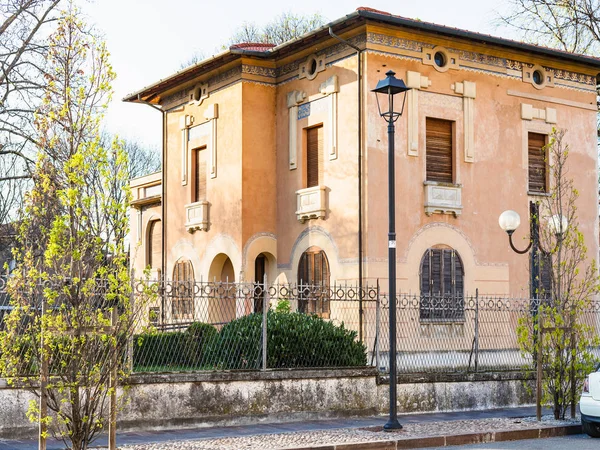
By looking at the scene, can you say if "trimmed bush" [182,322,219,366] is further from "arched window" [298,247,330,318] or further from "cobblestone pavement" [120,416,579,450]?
"arched window" [298,247,330,318]

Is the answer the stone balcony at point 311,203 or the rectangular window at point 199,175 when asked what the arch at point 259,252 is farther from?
the rectangular window at point 199,175

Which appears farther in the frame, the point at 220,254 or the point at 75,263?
the point at 220,254

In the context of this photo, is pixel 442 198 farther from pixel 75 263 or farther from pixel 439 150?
pixel 75 263

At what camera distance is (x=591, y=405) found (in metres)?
13.2

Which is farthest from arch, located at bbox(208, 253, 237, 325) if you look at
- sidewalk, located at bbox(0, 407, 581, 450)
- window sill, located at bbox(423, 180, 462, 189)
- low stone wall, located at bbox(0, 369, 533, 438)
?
window sill, located at bbox(423, 180, 462, 189)

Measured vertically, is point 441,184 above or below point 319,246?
above

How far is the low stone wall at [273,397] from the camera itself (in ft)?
41.6

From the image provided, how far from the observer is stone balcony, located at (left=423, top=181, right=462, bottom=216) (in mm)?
20953

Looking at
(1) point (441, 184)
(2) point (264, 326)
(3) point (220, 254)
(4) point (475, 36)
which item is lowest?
(2) point (264, 326)

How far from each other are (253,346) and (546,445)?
181 inches

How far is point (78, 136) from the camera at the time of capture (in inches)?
372

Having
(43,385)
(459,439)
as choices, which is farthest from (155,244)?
(43,385)

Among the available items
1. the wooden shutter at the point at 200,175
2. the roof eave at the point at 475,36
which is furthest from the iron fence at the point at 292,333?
the wooden shutter at the point at 200,175

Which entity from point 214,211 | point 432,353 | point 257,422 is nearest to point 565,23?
point 214,211
